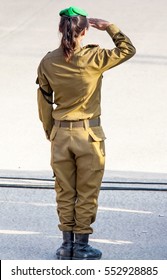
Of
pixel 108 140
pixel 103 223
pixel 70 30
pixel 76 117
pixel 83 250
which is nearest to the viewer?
pixel 70 30

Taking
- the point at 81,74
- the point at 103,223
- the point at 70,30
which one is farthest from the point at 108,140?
the point at 70,30

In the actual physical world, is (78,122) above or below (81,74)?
below

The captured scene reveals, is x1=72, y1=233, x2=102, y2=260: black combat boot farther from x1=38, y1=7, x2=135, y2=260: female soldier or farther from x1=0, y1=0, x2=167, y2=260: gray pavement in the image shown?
x1=0, y1=0, x2=167, y2=260: gray pavement

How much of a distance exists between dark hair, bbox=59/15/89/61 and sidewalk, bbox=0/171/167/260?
1363 millimetres

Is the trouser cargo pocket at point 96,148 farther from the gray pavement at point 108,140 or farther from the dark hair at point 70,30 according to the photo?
the gray pavement at point 108,140

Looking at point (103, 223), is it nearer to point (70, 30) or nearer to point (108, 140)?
point (70, 30)

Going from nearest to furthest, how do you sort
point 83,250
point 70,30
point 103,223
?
point 70,30
point 83,250
point 103,223

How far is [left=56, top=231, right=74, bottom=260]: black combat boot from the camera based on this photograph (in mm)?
6863

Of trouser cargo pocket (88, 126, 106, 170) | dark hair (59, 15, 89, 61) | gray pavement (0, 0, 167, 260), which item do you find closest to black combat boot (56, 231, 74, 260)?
gray pavement (0, 0, 167, 260)

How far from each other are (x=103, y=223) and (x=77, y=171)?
101 centimetres

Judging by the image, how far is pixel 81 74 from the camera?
666 centimetres

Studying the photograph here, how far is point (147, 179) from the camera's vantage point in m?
9.02

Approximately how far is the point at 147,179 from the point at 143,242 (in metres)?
1.80

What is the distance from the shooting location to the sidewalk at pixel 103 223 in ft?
23.3
